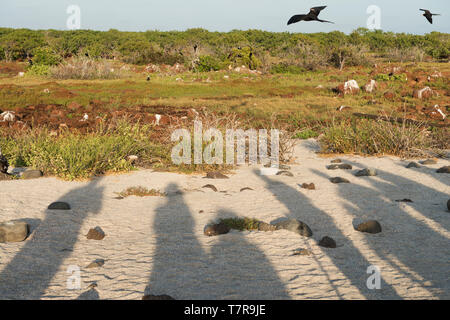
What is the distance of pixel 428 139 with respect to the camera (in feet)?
30.6

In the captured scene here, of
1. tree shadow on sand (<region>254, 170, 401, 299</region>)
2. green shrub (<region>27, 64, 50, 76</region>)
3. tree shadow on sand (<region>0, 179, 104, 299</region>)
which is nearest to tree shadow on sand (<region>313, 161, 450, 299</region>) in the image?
tree shadow on sand (<region>254, 170, 401, 299</region>)

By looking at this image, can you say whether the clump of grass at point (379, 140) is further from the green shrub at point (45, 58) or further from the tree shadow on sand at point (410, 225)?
the green shrub at point (45, 58)

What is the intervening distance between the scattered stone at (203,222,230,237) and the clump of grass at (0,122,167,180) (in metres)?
3.13

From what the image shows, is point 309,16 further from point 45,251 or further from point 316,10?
point 45,251

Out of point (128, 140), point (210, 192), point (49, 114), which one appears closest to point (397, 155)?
point (210, 192)

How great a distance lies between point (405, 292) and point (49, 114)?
11.7 meters

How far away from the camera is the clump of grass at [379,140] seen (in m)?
8.83

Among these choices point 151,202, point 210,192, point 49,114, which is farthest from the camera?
point 49,114

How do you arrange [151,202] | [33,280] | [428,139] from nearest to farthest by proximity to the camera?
[33,280], [151,202], [428,139]

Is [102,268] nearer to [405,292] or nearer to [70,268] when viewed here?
[70,268]

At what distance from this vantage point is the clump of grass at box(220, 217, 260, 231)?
15.6 feet

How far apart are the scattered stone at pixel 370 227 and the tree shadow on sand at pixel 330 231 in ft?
0.71

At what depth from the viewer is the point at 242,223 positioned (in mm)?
4820

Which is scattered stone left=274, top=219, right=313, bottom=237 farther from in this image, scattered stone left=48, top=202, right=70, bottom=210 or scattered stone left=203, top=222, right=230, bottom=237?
scattered stone left=48, top=202, right=70, bottom=210
